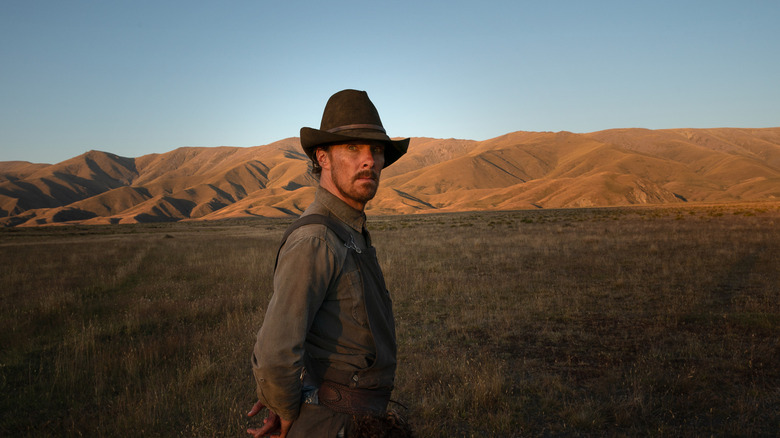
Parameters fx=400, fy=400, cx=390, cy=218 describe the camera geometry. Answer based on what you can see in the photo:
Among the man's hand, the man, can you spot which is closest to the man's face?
the man

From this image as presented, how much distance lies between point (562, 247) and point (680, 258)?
452 cm

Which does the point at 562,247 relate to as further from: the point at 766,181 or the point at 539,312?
the point at 766,181

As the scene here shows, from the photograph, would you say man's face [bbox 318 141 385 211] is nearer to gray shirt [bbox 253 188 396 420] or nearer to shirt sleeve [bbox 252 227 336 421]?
gray shirt [bbox 253 188 396 420]

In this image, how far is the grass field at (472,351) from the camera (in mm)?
4305

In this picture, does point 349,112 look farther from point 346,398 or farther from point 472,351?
point 472,351

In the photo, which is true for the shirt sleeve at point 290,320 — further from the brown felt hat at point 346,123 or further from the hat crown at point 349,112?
the hat crown at point 349,112

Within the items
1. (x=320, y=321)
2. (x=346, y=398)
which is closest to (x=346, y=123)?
(x=320, y=321)

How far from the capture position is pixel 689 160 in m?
182

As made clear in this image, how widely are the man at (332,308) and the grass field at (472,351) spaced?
2.88 m

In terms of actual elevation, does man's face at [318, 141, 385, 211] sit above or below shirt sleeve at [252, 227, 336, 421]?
above

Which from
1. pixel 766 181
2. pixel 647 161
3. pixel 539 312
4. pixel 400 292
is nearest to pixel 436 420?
pixel 539 312

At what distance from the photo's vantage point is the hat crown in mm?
1950

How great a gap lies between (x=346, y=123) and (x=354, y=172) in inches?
9.5

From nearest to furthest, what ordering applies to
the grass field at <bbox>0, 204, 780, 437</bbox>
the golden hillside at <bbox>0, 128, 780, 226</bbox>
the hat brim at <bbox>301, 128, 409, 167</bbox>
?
1. the hat brim at <bbox>301, 128, 409, 167</bbox>
2. the grass field at <bbox>0, 204, 780, 437</bbox>
3. the golden hillside at <bbox>0, 128, 780, 226</bbox>
